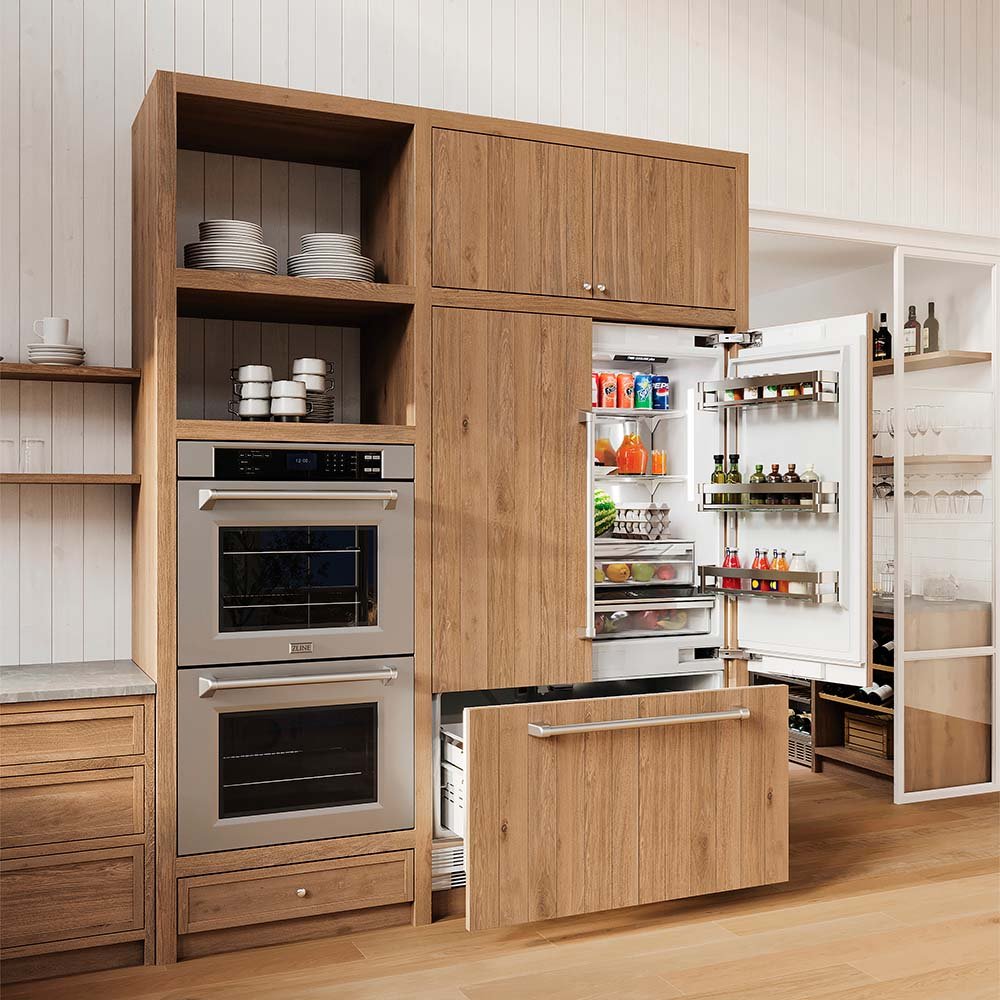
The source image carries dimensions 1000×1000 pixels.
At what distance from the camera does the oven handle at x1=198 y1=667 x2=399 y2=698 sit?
2.92 metres

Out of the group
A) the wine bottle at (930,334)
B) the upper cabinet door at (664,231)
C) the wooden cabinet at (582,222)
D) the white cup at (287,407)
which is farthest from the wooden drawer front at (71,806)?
the wine bottle at (930,334)

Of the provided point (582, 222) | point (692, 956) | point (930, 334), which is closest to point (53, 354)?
point (582, 222)

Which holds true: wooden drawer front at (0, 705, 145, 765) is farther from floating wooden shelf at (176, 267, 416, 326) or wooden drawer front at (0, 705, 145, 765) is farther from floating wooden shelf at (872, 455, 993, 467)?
floating wooden shelf at (872, 455, 993, 467)

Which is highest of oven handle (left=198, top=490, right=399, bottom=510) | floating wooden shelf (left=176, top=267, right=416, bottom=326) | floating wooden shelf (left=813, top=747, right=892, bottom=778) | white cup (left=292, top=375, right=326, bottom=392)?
floating wooden shelf (left=176, top=267, right=416, bottom=326)

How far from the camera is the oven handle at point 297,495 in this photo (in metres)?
2.91

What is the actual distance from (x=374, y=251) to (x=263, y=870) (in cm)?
189

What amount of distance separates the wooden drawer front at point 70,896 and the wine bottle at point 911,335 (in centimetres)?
351

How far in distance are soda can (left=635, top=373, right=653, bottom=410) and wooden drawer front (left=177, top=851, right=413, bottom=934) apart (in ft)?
5.16

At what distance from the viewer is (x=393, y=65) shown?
3.71 m

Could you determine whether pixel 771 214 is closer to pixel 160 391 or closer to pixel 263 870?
pixel 160 391

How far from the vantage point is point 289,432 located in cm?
303

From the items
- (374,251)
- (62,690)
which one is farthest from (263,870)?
(374,251)

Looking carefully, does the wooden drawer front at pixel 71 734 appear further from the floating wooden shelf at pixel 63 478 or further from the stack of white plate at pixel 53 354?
the stack of white plate at pixel 53 354

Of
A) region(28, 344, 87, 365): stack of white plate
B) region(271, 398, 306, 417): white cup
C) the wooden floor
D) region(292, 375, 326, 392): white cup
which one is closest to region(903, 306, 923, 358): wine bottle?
the wooden floor
